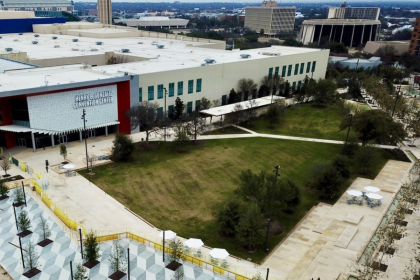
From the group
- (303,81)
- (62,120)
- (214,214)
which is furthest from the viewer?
(303,81)

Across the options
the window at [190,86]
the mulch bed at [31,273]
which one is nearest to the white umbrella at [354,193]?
the mulch bed at [31,273]

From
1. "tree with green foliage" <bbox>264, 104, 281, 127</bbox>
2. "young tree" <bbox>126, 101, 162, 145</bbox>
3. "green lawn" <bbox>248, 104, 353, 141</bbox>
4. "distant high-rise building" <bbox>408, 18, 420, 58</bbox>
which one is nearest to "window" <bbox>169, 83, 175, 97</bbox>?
"young tree" <bbox>126, 101, 162, 145</bbox>

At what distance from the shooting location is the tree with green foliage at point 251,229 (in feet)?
101

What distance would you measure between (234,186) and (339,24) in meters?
169

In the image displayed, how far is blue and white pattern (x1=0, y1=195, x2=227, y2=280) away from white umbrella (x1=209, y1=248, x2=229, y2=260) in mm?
1414

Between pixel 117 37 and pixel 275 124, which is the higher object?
pixel 117 37

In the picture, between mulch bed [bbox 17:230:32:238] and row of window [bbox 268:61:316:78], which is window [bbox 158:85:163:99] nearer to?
row of window [bbox 268:61:316:78]

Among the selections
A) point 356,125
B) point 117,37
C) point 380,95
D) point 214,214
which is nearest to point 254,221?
point 214,214

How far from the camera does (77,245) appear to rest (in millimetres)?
31266

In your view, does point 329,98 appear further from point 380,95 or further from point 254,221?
point 254,221

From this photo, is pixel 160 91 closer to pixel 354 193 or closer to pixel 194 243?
pixel 354 193

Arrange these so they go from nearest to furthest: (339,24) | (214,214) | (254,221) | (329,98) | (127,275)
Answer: (127,275)
(254,221)
(214,214)
(329,98)
(339,24)

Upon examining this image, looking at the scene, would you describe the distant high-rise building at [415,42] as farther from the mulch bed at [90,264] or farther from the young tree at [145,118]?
the mulch bed at [90,264]

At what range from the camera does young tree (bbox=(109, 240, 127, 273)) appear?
92.3 ft
